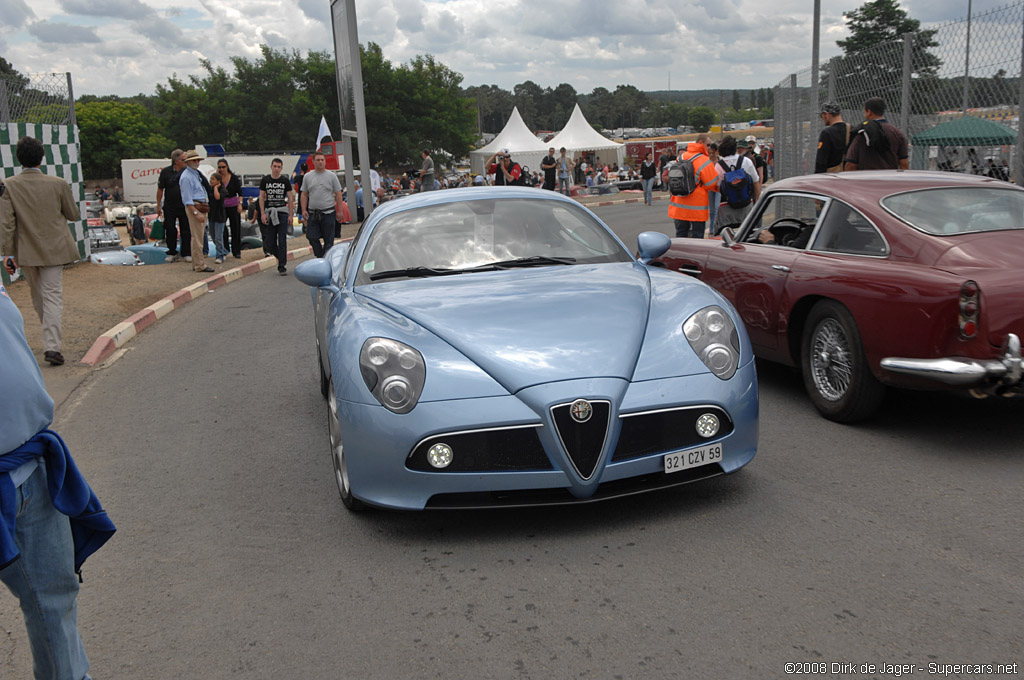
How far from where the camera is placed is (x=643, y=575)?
3.41m

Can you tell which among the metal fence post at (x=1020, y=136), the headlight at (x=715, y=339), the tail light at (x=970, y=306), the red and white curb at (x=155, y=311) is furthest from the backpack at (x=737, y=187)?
the headlight at (x=715, y=339)

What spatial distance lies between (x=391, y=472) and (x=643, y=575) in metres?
1.08

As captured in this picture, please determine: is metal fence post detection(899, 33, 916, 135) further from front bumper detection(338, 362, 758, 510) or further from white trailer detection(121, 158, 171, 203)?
white trailer detection(121, 158, 171, 203)

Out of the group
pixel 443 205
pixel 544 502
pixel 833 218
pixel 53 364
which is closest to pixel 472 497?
pixel 544 502

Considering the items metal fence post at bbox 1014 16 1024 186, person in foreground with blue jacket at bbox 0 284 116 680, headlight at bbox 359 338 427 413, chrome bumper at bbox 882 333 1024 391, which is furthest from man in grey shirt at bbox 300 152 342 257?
person in foreground with blue jacket at bbox 0 284 116 680

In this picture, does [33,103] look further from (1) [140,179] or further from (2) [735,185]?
(1) [140,179]

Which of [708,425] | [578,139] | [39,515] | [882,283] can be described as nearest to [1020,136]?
[882,283]

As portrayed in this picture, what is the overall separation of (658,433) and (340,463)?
1496 millimetres

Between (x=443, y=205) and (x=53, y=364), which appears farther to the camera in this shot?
Answer: (x=53, y=364)

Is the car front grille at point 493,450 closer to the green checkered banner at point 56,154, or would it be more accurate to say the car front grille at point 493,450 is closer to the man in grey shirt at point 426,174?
the green checkered banner at point 56,154

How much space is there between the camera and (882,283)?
4.88 m

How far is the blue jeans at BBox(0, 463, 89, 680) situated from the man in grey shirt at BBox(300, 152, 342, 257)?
439 inches

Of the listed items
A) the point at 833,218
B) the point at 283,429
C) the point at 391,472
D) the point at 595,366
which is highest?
the point at 833,218

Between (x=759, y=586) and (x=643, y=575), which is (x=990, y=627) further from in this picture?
(x=643, y=575)
